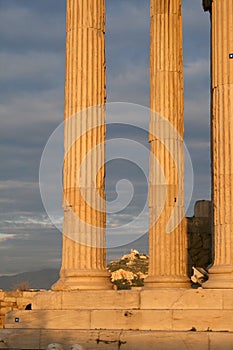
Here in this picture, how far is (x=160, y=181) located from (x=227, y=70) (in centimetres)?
1401

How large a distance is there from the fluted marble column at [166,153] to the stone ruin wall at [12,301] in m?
21.0

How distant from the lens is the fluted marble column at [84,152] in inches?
2349

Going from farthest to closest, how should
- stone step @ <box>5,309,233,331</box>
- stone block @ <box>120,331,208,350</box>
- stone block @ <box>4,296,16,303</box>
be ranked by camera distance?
1. stone block @ <box>4,296,16,303</box>
2. stone step @ <box>5,309,233,331</box>
3. stone block @ <box>120,331,208,350</box>

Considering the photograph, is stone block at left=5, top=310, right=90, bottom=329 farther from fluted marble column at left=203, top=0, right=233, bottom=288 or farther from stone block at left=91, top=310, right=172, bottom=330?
fluted marble column at left=203, top=0, right=233, bottom=288

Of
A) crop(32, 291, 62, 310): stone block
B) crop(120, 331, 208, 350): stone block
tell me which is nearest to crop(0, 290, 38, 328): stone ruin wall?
crop(32, 291, 62, 310): stone block

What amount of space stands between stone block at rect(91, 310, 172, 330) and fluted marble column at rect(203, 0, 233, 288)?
390 cm

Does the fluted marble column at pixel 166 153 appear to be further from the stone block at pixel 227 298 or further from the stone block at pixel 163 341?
the stone block at pixel 163 341

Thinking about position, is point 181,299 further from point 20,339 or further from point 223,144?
point 20,339

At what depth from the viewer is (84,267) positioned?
59.5 meters

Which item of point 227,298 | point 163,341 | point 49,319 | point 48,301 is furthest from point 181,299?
point 48,301

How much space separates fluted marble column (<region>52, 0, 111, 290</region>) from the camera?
59.7 metres

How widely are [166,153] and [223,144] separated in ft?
38.8

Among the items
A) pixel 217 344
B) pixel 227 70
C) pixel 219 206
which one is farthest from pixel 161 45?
pixel 217 344

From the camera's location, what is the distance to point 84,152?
6066 centimetres
